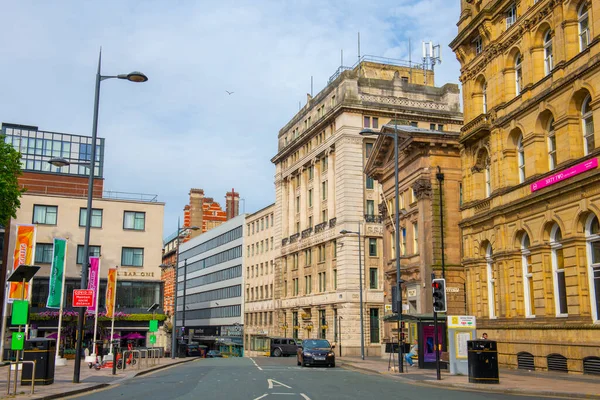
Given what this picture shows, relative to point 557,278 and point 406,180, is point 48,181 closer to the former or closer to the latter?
point 406,180

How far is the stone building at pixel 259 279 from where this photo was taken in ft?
282

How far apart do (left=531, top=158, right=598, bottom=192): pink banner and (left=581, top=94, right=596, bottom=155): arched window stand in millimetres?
911

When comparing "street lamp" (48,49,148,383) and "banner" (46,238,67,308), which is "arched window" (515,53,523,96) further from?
"banner" (46,238,67,308)

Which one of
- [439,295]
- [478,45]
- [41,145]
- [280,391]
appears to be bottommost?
[280,391]

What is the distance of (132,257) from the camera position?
59125 mm

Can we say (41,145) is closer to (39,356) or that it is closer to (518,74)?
(518,74)

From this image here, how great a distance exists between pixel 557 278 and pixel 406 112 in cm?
4161

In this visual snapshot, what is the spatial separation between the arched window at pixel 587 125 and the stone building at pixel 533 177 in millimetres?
44

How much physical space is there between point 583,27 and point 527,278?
10.7 m

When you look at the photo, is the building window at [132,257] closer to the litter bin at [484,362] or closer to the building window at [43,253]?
the building window at [43,253]

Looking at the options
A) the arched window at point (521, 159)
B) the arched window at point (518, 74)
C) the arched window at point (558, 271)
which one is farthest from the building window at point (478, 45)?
the arched window at point (558, 271)

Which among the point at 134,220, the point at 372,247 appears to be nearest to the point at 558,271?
the point at 372,247

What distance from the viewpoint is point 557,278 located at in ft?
87.9

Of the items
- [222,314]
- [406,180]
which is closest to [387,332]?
[406,180]
